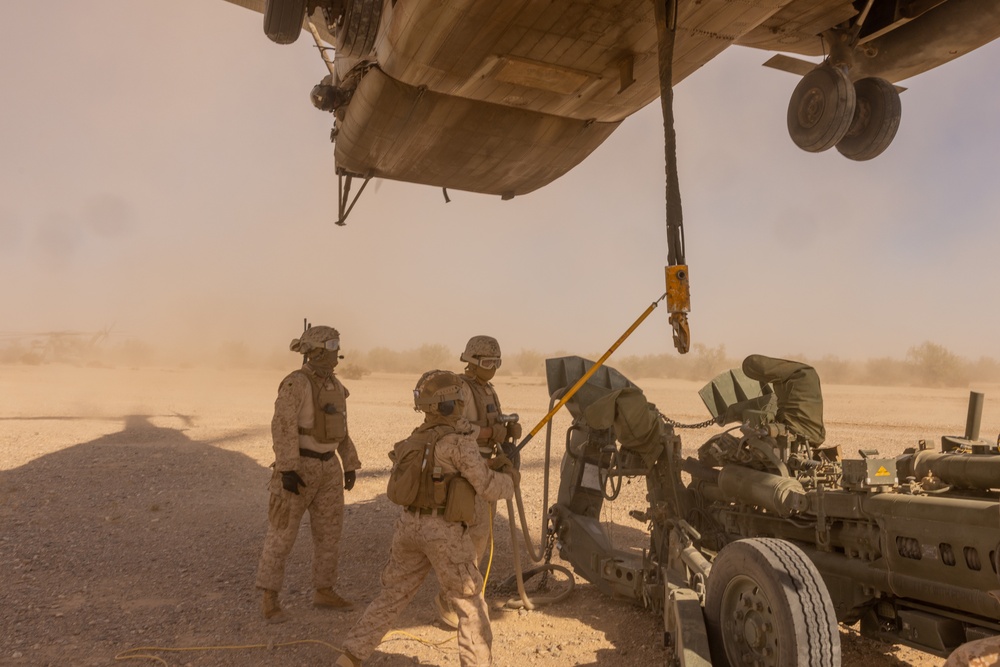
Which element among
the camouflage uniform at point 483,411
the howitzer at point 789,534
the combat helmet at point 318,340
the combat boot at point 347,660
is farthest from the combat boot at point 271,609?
the howitzer at point 789,534

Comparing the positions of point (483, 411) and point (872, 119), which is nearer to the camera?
point (483, 411)

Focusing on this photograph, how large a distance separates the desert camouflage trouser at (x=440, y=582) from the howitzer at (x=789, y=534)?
1112 mm

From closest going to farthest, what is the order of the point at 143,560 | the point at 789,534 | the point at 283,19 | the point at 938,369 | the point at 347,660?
the point at 347,660 < the point at 789,534 < the point at 143,560 < the point at 283,19 < the point at 938,369

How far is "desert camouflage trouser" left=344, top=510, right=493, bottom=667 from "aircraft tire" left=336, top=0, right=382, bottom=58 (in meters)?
5.00

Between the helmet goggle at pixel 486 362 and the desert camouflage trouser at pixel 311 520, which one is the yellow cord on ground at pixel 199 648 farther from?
the helmet goggle at pixel 486 362

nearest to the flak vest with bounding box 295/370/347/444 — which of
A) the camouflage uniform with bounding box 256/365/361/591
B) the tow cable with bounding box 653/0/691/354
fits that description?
the camouflage uniform with bounding box 256/365/361/591

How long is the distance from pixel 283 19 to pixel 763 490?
250 inches

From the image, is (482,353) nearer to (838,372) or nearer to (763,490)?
(763,490)

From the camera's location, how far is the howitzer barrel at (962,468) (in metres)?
3.42

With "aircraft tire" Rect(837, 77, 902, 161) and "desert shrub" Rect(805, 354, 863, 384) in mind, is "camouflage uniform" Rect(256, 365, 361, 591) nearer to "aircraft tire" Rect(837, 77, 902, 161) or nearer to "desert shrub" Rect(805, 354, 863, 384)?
"aircraft tire" Rect(837, 77, 902, 161)

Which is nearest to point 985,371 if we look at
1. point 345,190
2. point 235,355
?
point 345,190

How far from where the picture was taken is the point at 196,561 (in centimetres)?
683

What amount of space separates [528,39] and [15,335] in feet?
208

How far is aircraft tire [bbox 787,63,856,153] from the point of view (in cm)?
680
